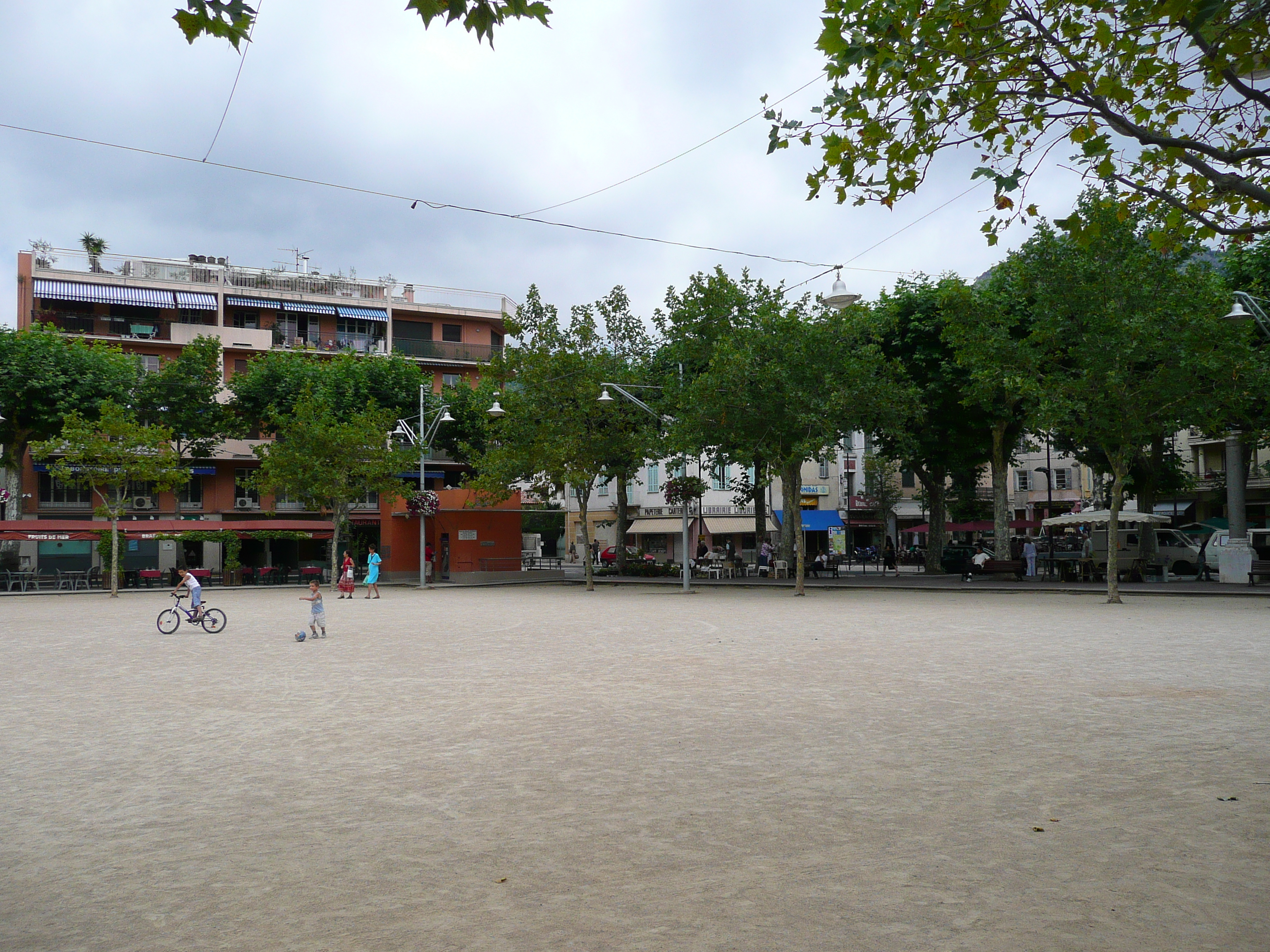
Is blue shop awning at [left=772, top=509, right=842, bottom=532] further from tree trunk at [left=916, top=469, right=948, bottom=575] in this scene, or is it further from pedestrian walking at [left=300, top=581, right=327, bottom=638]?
pedestrian walking at [left=300, top=581, right=327, bottom=638]

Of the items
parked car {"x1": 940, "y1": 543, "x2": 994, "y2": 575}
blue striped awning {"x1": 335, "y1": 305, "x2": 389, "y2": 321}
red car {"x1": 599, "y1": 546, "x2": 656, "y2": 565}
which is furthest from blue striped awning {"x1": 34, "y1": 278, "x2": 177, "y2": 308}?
parked car {"x1": 940, "y1": 543, "x2": 994, "y2": 575}

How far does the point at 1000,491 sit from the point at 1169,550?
779 centimetres

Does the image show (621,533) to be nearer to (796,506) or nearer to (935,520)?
(935,520)

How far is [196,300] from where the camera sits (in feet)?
183

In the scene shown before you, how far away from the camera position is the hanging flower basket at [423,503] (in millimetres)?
42094

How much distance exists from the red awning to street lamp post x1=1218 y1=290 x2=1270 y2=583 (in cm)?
3462

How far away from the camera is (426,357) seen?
62125 mm

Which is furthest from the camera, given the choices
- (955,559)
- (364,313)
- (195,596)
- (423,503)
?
(364,313)

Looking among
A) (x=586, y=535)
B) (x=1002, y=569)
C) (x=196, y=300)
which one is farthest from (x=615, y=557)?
(x=196, y=300)

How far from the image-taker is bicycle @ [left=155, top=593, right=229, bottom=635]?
64.6 ft

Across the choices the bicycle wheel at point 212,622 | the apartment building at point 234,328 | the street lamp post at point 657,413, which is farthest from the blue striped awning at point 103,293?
the bicycle wheel at point 212,622

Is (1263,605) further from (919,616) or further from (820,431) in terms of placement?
(820,431)

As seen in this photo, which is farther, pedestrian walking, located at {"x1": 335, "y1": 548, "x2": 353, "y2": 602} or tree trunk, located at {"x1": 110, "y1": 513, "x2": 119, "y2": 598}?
tree trunk, located at {"x1": 110, "y1": 513, "x2": 119, "y2": 598}

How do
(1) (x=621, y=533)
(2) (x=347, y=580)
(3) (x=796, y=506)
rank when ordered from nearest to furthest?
(2) (x=347, y=580) → (3) (x=796, y=506) → (1) (x=621, y=533)
